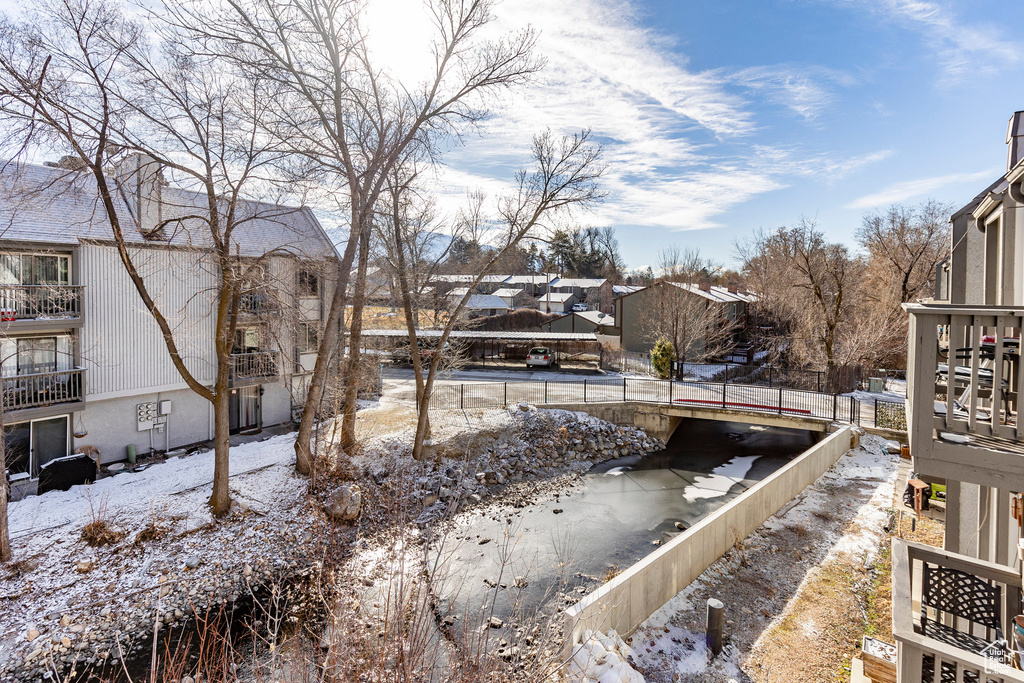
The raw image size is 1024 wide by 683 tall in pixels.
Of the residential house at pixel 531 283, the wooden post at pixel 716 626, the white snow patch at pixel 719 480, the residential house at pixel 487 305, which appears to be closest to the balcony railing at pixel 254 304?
the white snow patch at pixel 719 480

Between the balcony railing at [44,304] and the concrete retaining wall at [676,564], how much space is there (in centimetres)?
1444

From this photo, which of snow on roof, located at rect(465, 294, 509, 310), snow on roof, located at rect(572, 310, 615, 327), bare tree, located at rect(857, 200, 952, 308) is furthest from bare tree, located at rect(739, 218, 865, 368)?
snow on roof, located at rect(465, 294, 509, 310)

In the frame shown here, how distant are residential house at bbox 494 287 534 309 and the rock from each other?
38.2 metres

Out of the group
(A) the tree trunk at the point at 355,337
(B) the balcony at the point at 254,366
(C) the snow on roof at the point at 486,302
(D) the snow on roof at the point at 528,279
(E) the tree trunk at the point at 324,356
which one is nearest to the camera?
(E) the tree trunk at the point at 324,356

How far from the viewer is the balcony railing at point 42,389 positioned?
482 inches

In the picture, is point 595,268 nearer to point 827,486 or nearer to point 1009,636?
point 827,486

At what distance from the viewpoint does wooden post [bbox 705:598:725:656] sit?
666 centimetres

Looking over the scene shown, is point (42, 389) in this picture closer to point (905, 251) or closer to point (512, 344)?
point (512, 344)

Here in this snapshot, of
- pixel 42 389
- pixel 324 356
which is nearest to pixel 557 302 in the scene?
pixel 324 356

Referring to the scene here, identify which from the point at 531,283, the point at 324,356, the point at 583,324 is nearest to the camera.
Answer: the point at 324,356

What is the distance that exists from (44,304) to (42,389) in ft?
7.60

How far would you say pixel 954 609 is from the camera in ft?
14.9

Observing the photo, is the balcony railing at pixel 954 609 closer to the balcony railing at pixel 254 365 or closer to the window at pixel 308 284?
the balcony railing at pixel 254 365

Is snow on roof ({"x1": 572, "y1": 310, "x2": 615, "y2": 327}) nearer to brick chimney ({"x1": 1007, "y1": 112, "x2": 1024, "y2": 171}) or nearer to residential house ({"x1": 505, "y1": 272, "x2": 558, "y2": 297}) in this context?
residential house ({"x1": 505, "y1": 272, "x2": 558, "y2": 297})
